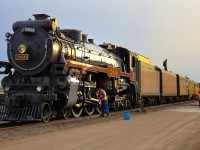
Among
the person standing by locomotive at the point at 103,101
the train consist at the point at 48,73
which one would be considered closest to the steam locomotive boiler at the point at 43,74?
the train consist at the point at 48,73

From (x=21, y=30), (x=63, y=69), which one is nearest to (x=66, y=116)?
(x=63, y=69)

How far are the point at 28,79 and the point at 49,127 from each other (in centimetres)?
354

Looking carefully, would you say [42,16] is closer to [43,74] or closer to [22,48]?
[22,48]

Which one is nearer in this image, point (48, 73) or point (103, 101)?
point (48, 73)

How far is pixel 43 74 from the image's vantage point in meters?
13.8

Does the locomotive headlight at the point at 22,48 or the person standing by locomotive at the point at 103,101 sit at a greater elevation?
the locomotive headlight at the point at 22,48

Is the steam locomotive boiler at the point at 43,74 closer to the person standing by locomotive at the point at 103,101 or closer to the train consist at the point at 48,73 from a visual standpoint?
the train consist at the point at 48,73

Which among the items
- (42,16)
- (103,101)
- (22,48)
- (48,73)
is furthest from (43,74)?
(103,101)

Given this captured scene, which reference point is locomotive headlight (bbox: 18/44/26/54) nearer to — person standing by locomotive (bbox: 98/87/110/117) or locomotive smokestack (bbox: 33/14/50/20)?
locomotive smokestack (bbox: 33/14/50/20)

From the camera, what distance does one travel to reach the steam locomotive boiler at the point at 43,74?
12625mm

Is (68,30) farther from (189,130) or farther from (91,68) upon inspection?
(189,130)

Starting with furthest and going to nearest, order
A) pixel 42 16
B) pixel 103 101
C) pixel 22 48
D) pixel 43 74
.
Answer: pixel 103 101, pixel 42 16, pixel 43 74, pixel 22 48

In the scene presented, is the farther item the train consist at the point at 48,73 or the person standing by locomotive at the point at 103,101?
the person standing by locomotive at the point at 103,101

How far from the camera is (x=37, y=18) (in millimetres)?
14352
